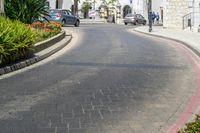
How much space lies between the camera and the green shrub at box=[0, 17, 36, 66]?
492 inches

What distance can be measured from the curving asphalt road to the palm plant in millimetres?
6098

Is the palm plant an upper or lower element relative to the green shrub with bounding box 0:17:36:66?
upper

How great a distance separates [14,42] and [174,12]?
29.8 m

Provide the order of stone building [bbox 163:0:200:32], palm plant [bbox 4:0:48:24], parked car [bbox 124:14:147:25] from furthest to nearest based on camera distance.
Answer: parked car [bbox 124:14:147:25] → stone building [bbox 163:0:200:32] → palm plant [bbox 4:0:48:24]

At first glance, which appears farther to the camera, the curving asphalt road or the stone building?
the stone building

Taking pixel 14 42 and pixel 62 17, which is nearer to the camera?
pixel 14 42

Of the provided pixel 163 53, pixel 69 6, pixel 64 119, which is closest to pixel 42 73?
pixel 64 119

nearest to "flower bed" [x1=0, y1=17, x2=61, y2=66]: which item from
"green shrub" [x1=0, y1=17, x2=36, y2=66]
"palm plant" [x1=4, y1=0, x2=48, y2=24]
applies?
"green shrub" [x1=0, y1=17, x2=36, y2=66]

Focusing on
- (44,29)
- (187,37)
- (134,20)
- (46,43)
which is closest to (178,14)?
(187,37)

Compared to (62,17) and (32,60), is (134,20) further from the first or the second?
(32,60)

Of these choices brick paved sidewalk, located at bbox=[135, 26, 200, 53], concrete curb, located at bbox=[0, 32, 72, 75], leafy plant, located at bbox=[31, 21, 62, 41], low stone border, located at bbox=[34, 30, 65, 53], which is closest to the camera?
concrete curb, located at bbox=[0, 32, 72, 75]

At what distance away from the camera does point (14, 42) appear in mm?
13227

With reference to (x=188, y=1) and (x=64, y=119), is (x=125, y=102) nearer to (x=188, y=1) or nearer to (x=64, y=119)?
(x=64, y=119)

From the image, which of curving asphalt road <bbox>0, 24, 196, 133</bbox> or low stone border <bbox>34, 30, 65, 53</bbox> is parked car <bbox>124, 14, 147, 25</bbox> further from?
curving asphalt road <bbox>0, 24, 196, 133</bbox>
